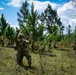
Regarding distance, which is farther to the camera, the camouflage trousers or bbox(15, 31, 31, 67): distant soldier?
the camouflage trousers

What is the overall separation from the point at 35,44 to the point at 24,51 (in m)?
14.2

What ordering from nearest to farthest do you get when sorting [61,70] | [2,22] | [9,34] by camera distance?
[61,70] < [9,34] < [2,22]

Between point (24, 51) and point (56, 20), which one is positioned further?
point (56, 20)

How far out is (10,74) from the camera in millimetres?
8797

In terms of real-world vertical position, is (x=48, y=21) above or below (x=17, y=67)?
above

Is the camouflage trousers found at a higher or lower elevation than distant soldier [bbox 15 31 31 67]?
A: lower

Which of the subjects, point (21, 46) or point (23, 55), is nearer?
point (21, 46)

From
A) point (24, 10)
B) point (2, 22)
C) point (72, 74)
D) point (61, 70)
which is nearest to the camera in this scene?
point (72, 74)

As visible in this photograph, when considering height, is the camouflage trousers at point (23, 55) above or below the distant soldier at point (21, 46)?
below

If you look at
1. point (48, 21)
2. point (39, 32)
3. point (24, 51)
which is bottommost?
point (24, 51)

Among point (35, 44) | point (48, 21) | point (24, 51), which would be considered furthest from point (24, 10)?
point (24, 51)

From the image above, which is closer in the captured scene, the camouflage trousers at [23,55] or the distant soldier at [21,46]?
the distant soldier at [21,46]

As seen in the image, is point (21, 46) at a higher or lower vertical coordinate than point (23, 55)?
higher

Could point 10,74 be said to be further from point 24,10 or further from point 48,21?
point 24,10
